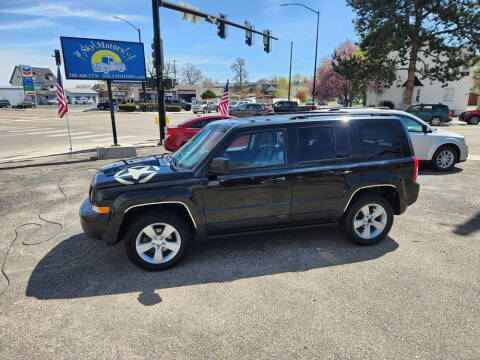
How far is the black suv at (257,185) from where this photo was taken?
12.1 feet

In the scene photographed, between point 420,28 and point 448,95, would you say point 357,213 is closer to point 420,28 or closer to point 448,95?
point 420,28

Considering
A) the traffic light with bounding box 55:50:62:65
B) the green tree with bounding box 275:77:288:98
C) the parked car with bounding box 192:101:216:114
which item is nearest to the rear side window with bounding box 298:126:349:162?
the traffic light with bounding box 55:50:62:65

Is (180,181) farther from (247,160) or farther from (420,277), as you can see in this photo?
(420,277)

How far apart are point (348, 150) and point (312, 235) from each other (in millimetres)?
1465

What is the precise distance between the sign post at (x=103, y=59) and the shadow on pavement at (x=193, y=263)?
990 cm

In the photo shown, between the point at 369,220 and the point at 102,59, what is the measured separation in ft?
40.9

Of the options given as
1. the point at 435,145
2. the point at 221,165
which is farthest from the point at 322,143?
the point at 435,145

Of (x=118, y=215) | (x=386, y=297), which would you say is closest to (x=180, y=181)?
(x=118, y=215)

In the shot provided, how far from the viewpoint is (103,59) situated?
12.7m

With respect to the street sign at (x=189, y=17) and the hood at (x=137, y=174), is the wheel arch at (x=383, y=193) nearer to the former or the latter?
the hood at (x=137, y=174)

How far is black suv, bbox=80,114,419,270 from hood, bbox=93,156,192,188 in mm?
13

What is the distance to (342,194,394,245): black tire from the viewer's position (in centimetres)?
434

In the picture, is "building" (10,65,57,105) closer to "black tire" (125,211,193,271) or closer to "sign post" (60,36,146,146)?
"sign post" (60,36,146,146)

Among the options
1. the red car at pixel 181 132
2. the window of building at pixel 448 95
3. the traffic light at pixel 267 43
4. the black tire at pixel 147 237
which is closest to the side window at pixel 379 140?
the black tire at pixel 147 237
